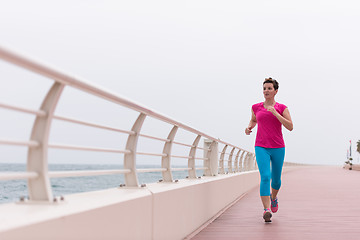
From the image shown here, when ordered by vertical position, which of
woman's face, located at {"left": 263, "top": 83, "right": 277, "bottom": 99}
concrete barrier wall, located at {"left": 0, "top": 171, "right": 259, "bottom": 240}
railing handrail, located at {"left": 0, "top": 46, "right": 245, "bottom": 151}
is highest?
woman's face, located at {"left": 263, "top": 83, "right": 277, "bottom": 99}

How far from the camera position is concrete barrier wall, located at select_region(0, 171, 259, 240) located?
109 inches

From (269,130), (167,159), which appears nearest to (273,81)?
(269,130)

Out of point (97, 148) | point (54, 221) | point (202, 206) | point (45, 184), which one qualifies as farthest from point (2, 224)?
point (202, 206)

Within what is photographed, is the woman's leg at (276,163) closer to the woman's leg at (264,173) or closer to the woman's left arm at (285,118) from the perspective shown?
the woman's leg at (264,173)

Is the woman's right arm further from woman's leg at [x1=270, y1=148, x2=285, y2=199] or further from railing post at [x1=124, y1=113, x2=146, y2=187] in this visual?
railing post at [x1=124, y1=113, x2=146, y2=187]

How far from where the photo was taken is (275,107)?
315 inches

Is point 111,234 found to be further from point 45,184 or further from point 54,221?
point 54,221

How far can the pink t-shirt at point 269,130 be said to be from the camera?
26.1ft

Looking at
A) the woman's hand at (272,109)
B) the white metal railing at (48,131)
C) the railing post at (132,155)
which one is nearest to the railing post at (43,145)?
the white metal railing at (48,131)

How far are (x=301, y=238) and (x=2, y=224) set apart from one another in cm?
447

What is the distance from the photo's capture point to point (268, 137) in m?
7.96

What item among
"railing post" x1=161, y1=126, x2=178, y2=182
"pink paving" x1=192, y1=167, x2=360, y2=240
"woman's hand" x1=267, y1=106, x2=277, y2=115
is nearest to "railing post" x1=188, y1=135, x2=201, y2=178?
"pink paving" x1=192, y1=167, x2=360, y2=240

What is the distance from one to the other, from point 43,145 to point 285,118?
5.15 metres

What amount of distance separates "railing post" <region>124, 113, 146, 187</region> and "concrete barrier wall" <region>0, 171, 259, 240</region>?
0.41 feet
